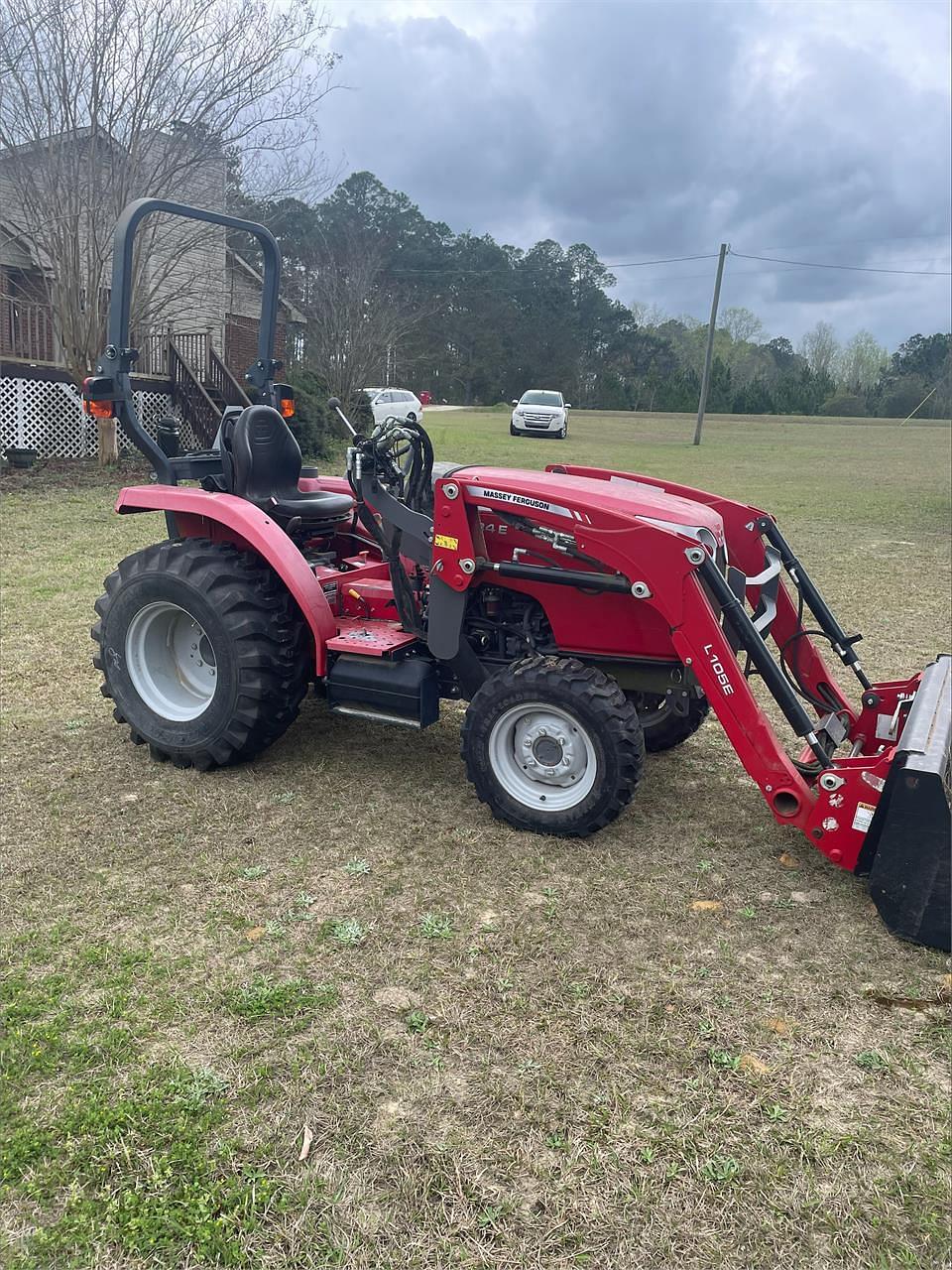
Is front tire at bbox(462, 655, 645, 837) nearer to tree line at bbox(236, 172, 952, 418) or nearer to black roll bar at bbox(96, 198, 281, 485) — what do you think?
black roll bar at bbox(96, 198, 281, 485)

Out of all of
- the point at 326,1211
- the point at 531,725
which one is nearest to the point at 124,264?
the point at 531,725

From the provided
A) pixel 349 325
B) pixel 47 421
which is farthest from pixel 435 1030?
pixel 349 325

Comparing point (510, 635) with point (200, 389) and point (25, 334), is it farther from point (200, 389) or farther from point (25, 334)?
point (25, 334)

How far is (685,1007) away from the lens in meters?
2.75

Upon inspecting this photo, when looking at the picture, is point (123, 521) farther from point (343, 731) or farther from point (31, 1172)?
point (31, 1172)

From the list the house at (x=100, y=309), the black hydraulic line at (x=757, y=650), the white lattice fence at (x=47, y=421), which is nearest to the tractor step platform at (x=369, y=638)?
the black hydraulic line at (x=757, y=650)

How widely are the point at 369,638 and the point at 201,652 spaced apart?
37.3 inches

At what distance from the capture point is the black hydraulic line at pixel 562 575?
11.7ft

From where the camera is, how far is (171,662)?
4590 mm

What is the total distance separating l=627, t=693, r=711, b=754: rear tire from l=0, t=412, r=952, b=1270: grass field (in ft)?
0.60

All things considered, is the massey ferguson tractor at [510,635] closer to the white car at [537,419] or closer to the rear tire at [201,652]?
the rear tire at [201,652]

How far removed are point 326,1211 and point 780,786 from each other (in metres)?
2.00

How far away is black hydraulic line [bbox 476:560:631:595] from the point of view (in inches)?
141

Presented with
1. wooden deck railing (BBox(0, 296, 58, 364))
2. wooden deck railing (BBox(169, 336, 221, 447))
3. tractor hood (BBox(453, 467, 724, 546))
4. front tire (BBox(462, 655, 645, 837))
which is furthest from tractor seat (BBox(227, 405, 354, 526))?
wooden deck railing (BBox(0, 296, 58, 364))
